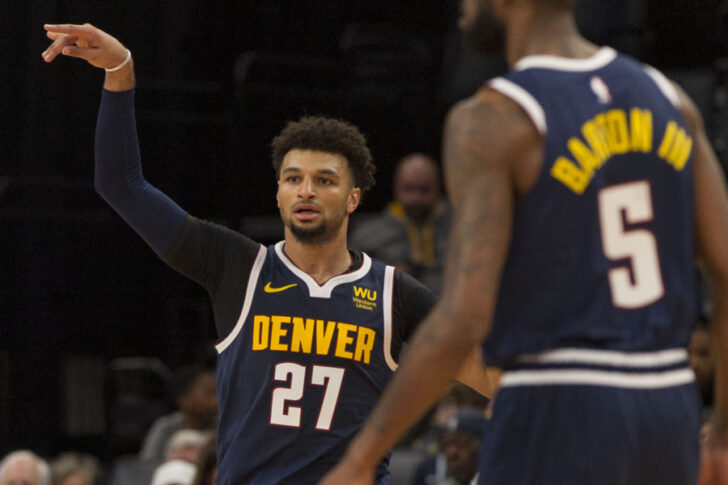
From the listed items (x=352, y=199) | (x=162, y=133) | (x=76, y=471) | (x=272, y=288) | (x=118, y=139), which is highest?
(x=162, y=133)

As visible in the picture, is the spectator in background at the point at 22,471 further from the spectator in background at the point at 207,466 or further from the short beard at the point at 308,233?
the short beard at the point at 308,233

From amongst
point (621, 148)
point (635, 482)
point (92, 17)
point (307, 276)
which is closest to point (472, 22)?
point (621, 148)

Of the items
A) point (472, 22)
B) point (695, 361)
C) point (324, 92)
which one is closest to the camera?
point (472, 22)

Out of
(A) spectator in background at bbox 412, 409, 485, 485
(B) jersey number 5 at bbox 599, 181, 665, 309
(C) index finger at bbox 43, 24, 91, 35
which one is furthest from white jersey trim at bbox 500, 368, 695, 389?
(A) spectator in background at bbox 412, 409, 485, 485

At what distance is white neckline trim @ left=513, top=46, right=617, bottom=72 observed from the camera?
2.75m

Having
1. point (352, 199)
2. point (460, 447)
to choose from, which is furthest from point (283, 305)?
point (460, 447)

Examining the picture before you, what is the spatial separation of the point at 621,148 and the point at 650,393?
0.53 metres

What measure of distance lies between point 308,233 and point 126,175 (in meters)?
0.65

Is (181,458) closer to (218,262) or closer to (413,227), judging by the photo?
(413,227)

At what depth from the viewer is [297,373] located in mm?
4035

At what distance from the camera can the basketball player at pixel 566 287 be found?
260cm

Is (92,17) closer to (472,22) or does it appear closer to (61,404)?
→ (61,404)

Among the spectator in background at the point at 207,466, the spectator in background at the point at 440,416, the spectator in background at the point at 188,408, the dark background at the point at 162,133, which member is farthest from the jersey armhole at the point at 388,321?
the dark background at the point at 162,133

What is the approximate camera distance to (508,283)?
2701mm
